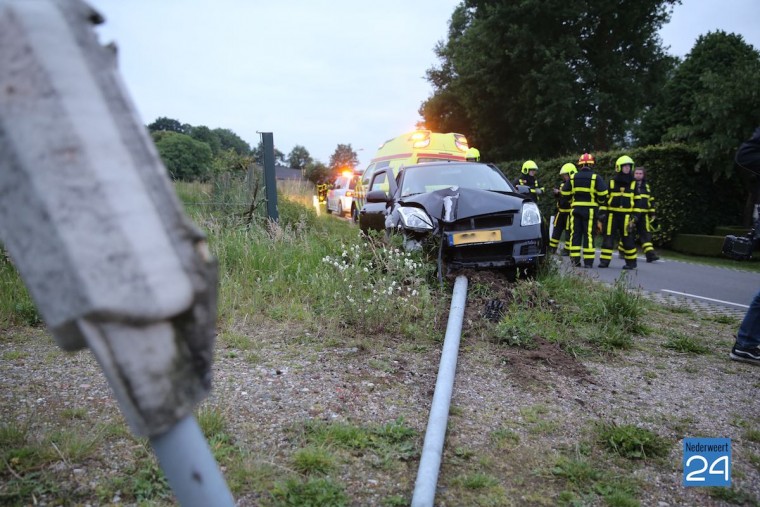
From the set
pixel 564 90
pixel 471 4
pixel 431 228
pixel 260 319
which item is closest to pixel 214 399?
pixel 260 319

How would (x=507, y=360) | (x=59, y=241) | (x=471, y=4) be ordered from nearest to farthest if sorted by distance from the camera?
(x=59, y=241) < (x=507, y=360) < (x=471, y=4)

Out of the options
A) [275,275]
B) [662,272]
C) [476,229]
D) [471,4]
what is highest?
[471,4]

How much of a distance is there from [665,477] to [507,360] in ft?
4.71

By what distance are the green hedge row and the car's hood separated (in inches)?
485

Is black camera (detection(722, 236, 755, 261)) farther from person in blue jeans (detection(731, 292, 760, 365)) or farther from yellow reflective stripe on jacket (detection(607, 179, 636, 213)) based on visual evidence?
yellow reflective stripe on jacket (detection(607, 179, 636, 213))

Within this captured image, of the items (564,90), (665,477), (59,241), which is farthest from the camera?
(564,90)

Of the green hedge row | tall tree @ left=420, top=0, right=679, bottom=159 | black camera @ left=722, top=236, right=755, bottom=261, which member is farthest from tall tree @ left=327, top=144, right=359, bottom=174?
black camera @ left=722, top=236, right=755, bottom=261

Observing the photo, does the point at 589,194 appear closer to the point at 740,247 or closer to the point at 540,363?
the point at 740,247

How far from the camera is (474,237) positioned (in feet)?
16.8

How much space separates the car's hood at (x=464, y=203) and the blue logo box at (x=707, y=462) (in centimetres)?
297

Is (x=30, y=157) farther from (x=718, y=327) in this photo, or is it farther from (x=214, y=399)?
(x=718, y=327)

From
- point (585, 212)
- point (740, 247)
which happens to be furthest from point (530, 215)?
point (585, 212)

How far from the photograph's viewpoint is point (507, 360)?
3.69 metres

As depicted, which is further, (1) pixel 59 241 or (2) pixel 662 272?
(2) pixel 662 272
